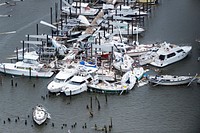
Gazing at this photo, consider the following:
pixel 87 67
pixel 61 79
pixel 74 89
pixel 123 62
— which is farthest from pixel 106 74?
pixel 61 79

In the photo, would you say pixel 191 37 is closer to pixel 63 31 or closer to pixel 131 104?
pixel 63 31

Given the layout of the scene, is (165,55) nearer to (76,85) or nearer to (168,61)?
(168,61)

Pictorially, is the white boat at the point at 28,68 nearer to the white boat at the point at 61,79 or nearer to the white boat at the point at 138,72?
the white boat at the point at 61,79

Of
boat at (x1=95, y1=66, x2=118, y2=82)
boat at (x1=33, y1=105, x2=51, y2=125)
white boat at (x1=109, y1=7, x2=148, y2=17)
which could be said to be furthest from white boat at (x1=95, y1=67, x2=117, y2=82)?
white boat at (x1=109, y1=7, x2=148, y2=17)

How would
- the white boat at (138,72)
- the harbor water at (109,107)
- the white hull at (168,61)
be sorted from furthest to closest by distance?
the white hull at (168,61)
the white boat at (138,72)
the harbor water at (109,107)

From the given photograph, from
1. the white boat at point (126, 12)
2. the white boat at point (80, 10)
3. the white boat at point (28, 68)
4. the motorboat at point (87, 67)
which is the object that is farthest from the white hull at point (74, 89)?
the white boat at point (80, 10)

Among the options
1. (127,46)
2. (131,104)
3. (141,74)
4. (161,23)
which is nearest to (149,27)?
(161,23)
